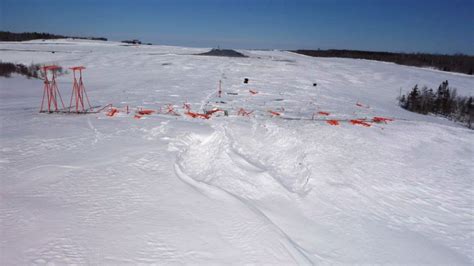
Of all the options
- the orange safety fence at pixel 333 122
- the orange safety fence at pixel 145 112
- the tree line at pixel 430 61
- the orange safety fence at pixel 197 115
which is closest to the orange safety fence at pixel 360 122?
the orange safety fence at pixel 333 122

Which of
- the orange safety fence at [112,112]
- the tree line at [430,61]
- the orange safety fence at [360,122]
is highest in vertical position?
the tree line at [430,61]

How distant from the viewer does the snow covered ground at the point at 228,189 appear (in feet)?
13.3

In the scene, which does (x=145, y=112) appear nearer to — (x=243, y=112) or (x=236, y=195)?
(x=243, y=112)

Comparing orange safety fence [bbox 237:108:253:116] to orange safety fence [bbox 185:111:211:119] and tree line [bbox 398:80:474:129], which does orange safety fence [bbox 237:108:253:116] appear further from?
tree line [bbox 398:80:474:129]

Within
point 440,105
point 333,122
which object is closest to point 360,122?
point 333,122

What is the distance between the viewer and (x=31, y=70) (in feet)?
69.7

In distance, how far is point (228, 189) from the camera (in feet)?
21.4

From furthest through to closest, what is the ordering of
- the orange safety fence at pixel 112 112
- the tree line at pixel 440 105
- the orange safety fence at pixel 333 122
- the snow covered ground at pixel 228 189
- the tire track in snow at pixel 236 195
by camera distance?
1. the tree line at pixel 440 105
2. the orange safety fence at pixel 333 122
3. the orange safety fence at pixel 112 112
4. the tire track in snow at pixel 236 195
5. the snow covered ground at pixel 228 189

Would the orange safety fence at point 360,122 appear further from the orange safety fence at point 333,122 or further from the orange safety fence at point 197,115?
the orange safety fence at point 197,115

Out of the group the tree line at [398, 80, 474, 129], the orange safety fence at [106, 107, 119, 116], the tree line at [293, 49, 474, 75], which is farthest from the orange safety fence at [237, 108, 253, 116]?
the tree line at [293, 49, 474, 75]

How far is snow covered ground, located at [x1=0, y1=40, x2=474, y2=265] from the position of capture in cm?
406

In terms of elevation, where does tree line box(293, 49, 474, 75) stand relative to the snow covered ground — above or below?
above

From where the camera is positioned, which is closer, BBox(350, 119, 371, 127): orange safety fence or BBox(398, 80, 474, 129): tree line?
BBox(350, 119, 371, 127): orange safety fence

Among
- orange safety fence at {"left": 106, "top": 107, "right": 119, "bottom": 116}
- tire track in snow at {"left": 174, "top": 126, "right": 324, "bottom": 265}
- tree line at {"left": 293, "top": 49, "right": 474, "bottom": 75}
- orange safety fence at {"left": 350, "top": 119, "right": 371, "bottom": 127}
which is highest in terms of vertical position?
tree line at {"left": 293, "top": 49, "right": 474, "bottom": 75}
